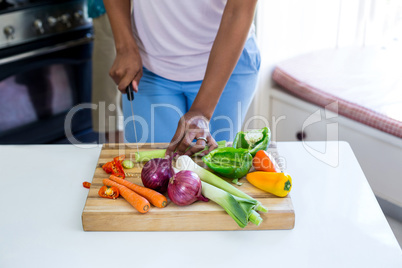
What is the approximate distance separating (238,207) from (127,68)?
2.05 ft

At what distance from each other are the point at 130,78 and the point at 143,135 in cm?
20

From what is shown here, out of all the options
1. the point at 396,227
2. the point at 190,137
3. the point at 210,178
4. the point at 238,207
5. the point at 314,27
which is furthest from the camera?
the point at 314,27

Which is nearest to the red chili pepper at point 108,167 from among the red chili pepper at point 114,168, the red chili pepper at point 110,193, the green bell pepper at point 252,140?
the red chili pepper at point 114,168

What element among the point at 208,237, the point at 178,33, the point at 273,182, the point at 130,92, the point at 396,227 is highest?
the point at 178,33

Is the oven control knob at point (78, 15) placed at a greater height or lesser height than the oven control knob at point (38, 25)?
greater

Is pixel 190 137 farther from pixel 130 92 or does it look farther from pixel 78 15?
pixel 78 15

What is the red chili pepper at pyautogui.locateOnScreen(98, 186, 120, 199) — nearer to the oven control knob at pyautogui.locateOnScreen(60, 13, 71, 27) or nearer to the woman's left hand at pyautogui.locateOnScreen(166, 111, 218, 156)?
the woman's left hand at pyautogui.locateOnScreen(166, 111, 218, 156)

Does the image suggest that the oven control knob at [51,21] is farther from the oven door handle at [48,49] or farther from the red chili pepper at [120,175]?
the red chili pepper at [120,175]

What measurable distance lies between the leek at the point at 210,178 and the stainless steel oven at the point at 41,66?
42.7 inches

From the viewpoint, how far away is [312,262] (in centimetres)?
101

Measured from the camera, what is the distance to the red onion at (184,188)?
3.55 feet

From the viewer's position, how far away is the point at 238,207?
1.06m

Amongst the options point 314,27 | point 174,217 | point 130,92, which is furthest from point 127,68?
point 314,27

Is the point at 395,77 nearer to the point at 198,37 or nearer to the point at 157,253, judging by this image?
the point at 198,37
